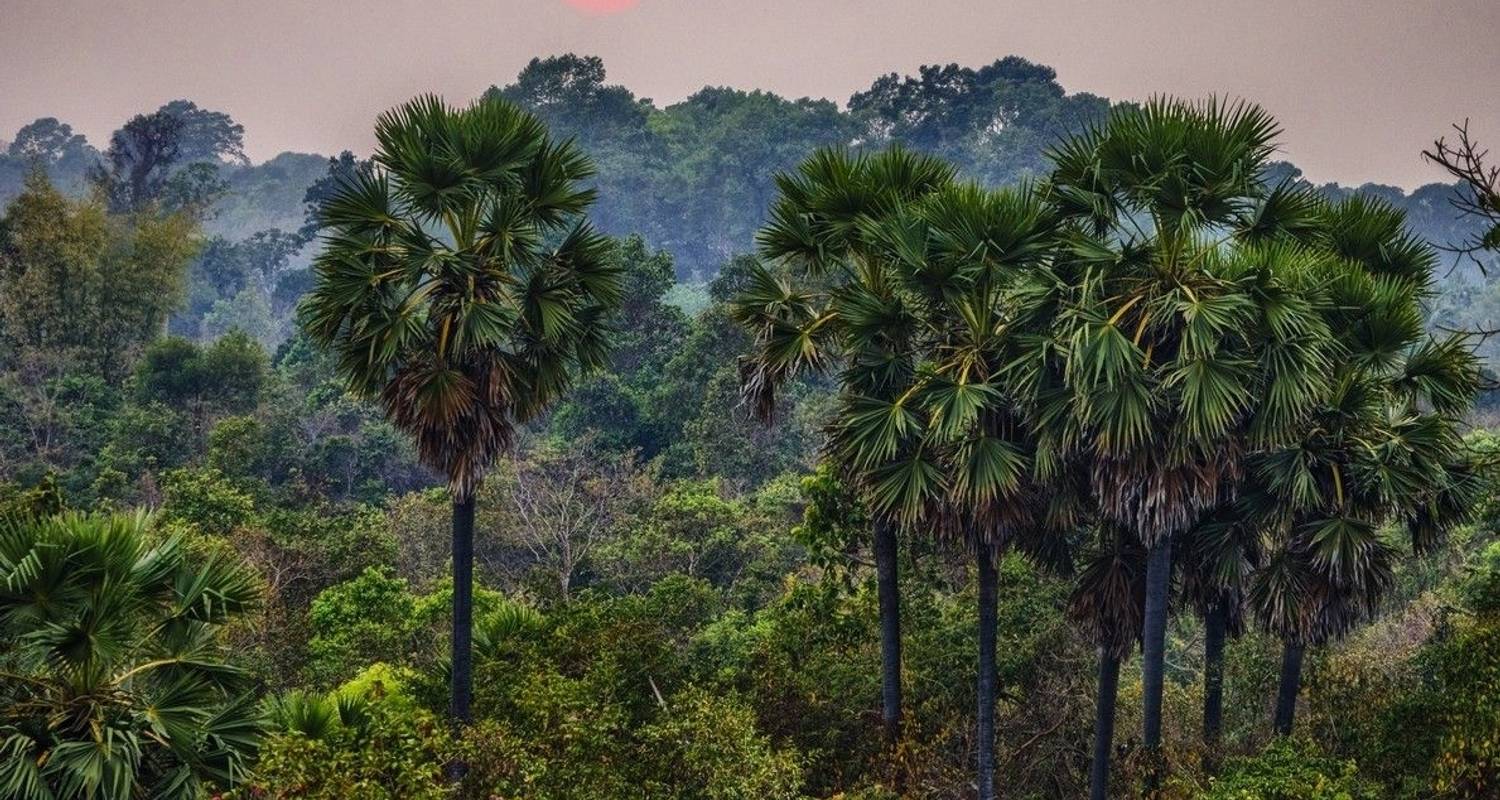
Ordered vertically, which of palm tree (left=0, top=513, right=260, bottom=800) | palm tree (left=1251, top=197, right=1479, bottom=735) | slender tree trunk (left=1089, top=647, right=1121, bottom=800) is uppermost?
palm tree (left=1251, top=197, right=1479, bottom=735)

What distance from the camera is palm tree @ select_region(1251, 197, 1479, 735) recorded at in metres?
→ 11.8

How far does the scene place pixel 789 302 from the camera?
13.4m

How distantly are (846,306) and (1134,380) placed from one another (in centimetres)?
315

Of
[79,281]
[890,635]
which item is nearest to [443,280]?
[890,635]

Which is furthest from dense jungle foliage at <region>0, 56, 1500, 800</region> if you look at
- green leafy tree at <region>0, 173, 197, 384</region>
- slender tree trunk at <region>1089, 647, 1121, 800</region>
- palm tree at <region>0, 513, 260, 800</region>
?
green leafy tree at <region>0, 173, 197, 384</region>

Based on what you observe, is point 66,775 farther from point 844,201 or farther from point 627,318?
point 627,318

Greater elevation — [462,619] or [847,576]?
[847,576]

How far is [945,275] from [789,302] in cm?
190

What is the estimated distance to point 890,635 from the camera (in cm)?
1321

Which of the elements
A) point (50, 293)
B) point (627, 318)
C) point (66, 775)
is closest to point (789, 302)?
point (66, 775)

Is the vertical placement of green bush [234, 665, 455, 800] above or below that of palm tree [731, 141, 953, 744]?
below

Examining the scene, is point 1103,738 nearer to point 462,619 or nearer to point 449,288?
point 462,619

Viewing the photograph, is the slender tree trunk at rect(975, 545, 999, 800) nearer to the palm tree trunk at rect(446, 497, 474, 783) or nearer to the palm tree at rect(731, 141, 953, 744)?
the palm tree at rect(731, 141, 953, 744)

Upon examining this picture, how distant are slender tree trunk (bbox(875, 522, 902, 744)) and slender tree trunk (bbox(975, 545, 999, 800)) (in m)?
1.06
